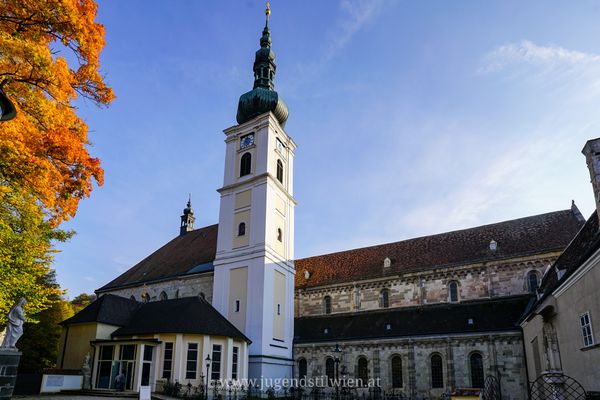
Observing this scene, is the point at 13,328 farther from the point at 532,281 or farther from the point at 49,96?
the point at 532,281

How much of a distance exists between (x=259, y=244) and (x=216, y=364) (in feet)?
26.6

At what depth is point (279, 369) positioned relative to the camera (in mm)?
29641

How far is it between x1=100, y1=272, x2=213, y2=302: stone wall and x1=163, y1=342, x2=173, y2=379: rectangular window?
7.37 m

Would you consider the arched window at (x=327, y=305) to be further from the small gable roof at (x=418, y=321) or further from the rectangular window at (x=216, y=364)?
the rectangular window at (x=216, y=364)

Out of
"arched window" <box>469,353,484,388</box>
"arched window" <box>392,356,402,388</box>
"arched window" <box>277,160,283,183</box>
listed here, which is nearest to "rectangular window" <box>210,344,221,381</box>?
"arched window" <box>392,356,402,388</box>

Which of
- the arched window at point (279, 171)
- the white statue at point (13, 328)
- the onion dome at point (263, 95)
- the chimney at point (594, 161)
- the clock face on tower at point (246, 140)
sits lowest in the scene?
the white statue at point (13, 328)

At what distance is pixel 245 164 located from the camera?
34.2 m

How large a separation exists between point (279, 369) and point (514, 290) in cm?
1553

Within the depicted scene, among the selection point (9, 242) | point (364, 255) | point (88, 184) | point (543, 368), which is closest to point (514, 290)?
point (543, 368)

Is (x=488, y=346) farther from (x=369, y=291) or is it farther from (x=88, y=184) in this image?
(x=88, y=184)

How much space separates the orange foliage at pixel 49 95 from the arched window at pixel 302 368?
72.7ft

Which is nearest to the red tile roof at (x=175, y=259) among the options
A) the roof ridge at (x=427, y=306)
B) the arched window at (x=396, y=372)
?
the roof ridge at (x=427, y=306)

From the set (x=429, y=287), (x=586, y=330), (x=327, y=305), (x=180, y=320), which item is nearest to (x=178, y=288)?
(x=180, y=320)

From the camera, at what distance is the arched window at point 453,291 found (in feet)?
98.1
